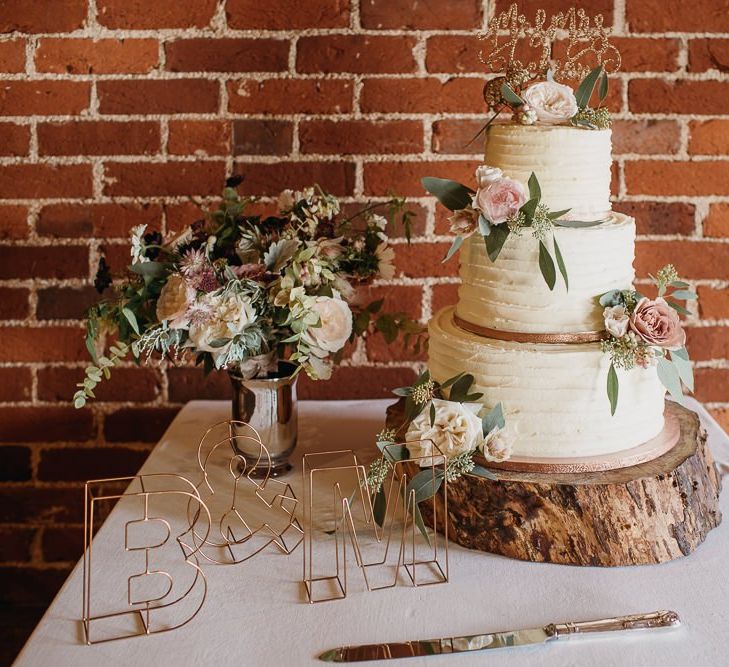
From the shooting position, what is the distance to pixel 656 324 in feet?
3.37

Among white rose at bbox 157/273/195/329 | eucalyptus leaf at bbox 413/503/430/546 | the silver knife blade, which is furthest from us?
white rose at bbox 157/273/195/329

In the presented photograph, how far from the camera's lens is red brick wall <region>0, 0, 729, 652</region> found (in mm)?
1551

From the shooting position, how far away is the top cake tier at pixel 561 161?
3.44 feet

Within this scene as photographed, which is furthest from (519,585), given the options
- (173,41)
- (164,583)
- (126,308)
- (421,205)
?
(173,41)

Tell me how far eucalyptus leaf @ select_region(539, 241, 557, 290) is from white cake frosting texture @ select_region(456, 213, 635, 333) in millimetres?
21

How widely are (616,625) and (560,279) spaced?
1.41ft

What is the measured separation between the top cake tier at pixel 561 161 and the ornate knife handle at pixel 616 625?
0.51 m

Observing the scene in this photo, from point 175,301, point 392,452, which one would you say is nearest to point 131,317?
point 175,301

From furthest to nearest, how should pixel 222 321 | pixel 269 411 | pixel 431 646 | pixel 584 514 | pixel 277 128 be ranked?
pixel 277 128 → pixel 269 411 → pixel 222 321 → pixel 584 514 → pixel 431 646

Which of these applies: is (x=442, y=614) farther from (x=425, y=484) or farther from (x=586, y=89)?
(x=586, y=89)

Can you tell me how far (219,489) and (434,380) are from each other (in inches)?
14.7

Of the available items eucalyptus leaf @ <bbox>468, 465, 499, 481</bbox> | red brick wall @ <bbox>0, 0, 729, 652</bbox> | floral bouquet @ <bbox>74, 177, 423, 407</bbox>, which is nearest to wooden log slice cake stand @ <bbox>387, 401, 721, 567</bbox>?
eucalyptus leaf @ <bbox>468, 465, 499, 481</bbox>

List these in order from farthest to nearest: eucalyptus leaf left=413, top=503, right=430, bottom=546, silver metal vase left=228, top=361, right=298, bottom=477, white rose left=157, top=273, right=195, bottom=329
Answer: silver metal vase left=228, top=361, right=298, bottom=477, white rose left=157, top=273, right=195, bottom=329, eucalyptus leaf left=413, top=503, right=430, bottom=546

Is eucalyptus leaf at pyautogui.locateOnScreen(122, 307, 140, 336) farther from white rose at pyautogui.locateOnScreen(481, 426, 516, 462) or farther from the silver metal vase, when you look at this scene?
white rose at pyautogui.locateOnScreen(481, 426, 516, 462)
